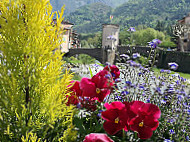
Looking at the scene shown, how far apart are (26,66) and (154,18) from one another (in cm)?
15891

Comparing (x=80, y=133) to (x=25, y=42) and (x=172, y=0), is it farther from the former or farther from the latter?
(x=172, y=0)

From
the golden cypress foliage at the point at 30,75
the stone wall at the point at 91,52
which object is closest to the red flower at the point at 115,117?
the golden cypress foliage at the point at 30,75

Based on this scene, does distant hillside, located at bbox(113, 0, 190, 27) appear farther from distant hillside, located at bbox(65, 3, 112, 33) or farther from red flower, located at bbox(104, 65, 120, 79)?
red flower, located at bbox(104, 65, 120, 79)

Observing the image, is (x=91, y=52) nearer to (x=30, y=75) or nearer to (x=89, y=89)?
(x=30, y=75)

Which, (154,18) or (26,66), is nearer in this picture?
(26,66)

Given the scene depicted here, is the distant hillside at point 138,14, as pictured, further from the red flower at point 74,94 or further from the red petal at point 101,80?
the red petal at point 101,80

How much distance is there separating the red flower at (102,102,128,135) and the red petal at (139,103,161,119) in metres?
0.11

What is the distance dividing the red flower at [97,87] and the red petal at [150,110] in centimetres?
27

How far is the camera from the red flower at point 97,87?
151 centimetres

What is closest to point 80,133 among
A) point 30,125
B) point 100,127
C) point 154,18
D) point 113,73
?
point 100,127

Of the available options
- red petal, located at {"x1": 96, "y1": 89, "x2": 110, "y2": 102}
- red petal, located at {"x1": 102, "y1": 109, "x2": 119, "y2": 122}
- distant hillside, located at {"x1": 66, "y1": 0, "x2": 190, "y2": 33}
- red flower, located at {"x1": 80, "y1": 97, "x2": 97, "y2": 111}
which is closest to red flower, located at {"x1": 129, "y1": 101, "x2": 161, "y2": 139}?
red petal, located at {"x1": 102, "y1": 109, "x2": 119, "y2": 122}

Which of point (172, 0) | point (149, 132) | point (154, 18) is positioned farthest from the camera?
point (172, 0)

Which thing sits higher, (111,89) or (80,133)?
(111,89)

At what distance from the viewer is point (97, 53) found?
1508 inches
